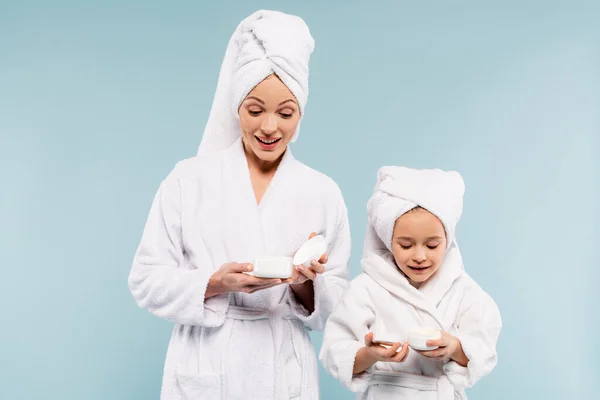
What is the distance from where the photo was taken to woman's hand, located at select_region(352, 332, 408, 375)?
2994mm

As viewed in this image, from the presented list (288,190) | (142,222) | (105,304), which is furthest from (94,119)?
(288,190)

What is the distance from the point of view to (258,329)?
3.35 meters

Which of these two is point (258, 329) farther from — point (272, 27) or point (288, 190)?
point (272, 27)

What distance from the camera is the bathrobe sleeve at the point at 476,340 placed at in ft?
10.3

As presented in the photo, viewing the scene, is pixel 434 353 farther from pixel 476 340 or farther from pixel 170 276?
pixel 170 276

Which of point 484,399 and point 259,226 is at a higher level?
point 259,226

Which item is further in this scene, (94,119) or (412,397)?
(94,119)

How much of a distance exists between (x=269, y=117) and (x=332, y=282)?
→ 64 cm

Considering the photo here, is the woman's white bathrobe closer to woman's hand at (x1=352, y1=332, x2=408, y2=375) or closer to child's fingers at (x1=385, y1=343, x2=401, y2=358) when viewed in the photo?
woman's hand at (x1=352, y1=332, x2=408, y2=375)

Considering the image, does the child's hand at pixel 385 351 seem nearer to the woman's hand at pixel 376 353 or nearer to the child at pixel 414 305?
the woman's hand at pixel 376 353

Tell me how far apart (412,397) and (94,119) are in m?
2.94

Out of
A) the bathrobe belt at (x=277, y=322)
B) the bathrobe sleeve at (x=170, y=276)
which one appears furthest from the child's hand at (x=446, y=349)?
the bathrobe sleeve at (x=170, y=276)

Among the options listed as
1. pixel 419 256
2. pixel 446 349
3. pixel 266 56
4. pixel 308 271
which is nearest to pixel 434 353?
pixel 446 349

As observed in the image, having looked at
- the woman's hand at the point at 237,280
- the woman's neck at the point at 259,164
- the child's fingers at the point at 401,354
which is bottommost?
the child's fingers at the point at 401,354
